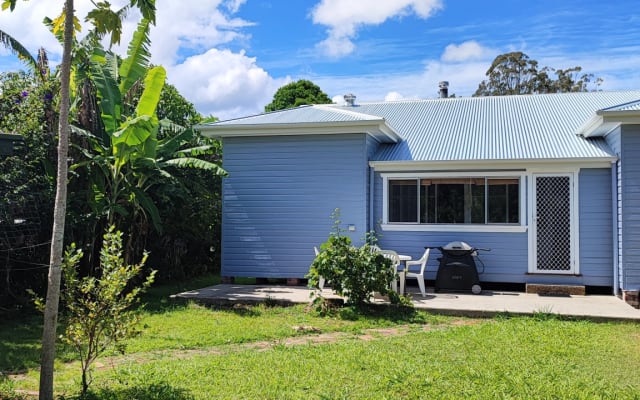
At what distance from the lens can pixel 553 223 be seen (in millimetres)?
11180

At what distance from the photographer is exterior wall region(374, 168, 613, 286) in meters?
10.8

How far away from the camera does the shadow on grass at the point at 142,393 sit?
15.9 ft

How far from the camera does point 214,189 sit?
48.3 ft

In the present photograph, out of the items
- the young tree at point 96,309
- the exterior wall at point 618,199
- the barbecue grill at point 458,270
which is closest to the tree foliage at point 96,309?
the young tree at point 96,309

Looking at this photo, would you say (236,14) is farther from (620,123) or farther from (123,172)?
(620,123)

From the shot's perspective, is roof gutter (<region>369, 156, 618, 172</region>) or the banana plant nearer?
the banana plant

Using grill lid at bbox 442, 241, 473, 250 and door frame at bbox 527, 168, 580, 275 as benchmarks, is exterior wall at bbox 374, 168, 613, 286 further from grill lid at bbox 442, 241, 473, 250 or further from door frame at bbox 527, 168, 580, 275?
grill lid at bbox 442, 241, 473, 250

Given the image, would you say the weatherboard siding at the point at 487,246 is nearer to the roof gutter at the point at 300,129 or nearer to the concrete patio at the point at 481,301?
the concrete patio at the point at 481,301

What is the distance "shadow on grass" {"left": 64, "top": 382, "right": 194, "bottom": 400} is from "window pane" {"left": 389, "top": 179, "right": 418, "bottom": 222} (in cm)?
757

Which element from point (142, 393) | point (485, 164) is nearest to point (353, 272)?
point (485, 164)

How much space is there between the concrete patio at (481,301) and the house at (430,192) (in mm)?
677

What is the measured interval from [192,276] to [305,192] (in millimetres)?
4348

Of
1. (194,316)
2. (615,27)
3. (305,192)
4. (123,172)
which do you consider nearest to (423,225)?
(305,192)

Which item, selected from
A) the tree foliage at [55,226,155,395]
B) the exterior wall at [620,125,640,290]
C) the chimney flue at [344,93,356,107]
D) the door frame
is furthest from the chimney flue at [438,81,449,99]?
the tree foliage at [55,226,155,395]
